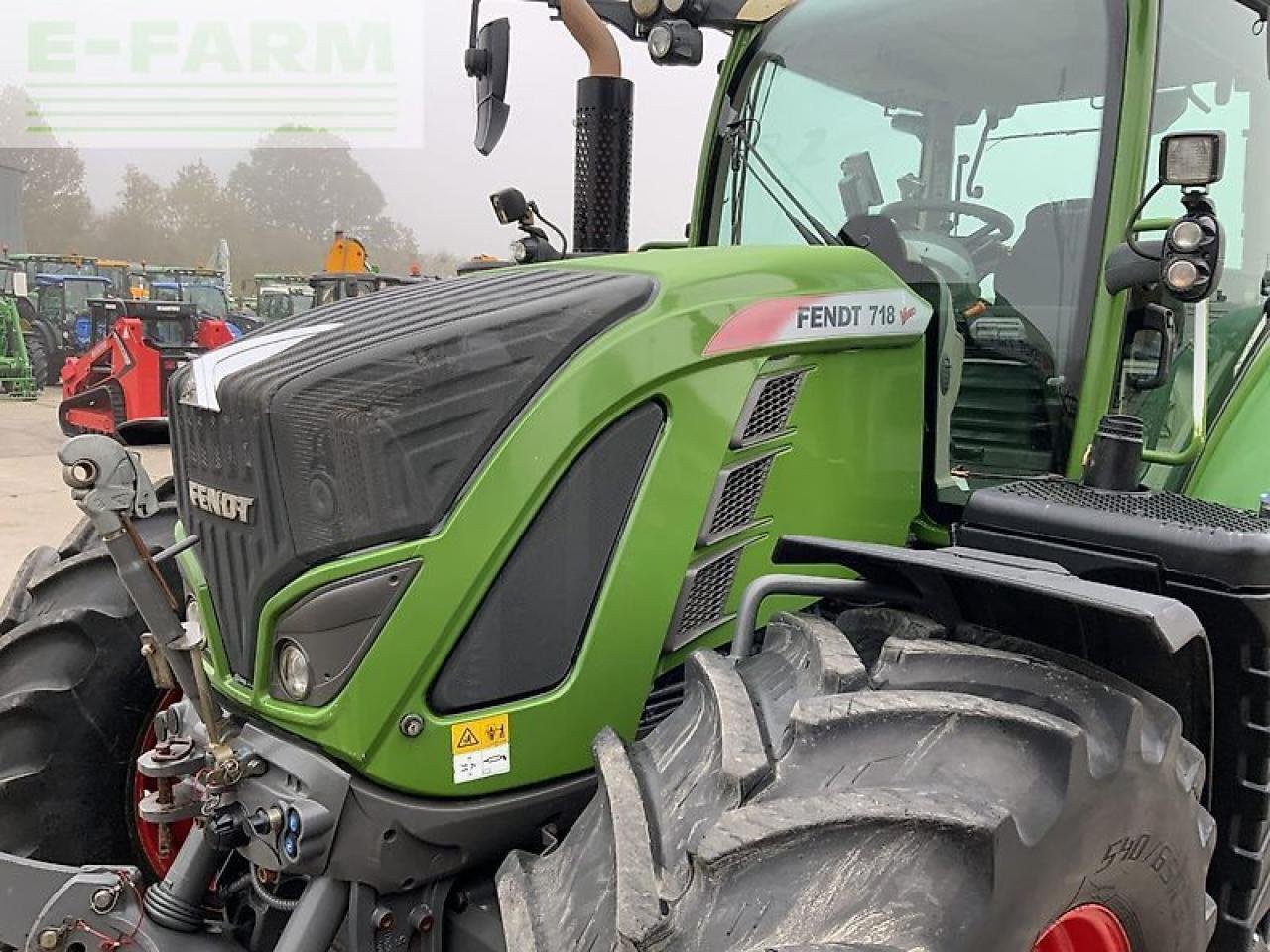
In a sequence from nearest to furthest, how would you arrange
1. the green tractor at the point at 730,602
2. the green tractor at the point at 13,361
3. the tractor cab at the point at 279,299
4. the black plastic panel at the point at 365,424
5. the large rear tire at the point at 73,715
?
the green tractor at the point at 730,602, the black plastic panel at the point at 365,424, the large rear tire at the point at 73,715, the green tractor at the point at 13,361, the tractor cab at the point at 279,299

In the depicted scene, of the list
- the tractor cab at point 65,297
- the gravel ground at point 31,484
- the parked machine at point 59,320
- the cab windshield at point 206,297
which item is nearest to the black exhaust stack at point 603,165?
the gravel ground at point 31,484

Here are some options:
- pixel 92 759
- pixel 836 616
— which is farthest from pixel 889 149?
pixel 92 759

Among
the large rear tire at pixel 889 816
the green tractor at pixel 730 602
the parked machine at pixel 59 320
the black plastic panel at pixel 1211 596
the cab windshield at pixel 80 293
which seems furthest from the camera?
the cab windshield at pixel 80 293

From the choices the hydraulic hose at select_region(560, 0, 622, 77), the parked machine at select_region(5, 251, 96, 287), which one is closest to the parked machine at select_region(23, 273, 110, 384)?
the parked machine at select_region(5, 251, 96, 287)

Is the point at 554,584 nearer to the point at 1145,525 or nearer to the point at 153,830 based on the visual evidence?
the point at 1145,525

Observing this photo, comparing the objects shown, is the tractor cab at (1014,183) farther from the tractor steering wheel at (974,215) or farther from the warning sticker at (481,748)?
the warning sticker at (481,748)

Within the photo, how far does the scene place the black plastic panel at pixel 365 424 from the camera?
5.46 ft

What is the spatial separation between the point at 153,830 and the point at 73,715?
346 mm

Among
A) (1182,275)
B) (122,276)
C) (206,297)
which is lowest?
(206,297)

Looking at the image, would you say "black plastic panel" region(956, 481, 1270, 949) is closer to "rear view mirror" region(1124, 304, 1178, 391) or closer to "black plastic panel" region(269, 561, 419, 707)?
"rear view mirror" region(1124, 304, 1178, 391)

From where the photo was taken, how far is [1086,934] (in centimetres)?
161

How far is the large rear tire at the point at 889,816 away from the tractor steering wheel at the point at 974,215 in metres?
0.99

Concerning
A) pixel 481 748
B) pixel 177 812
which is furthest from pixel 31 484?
pixel 481 748

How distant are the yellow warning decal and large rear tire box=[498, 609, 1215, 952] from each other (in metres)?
0.19
